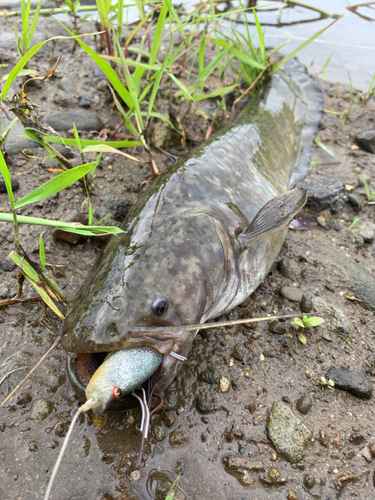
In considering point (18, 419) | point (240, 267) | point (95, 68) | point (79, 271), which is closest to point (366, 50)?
point (95, 68)

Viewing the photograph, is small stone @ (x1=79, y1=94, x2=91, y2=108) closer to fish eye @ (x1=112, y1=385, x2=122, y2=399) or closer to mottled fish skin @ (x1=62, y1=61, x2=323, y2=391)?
mottled fish skin @ (x1=62, y1=61, x2=323, y2=391)

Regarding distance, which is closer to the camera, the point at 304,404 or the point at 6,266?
the point at 304,404

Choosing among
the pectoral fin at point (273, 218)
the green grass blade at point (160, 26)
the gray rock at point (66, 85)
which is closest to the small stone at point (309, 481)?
the pectoral fin at point (273, 218)

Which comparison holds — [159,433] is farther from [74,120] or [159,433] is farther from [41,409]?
[74,120]

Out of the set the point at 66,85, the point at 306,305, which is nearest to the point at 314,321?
the point at 306,305

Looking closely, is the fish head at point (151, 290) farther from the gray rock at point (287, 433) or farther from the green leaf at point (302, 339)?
the green leaf at point (302, 339)
